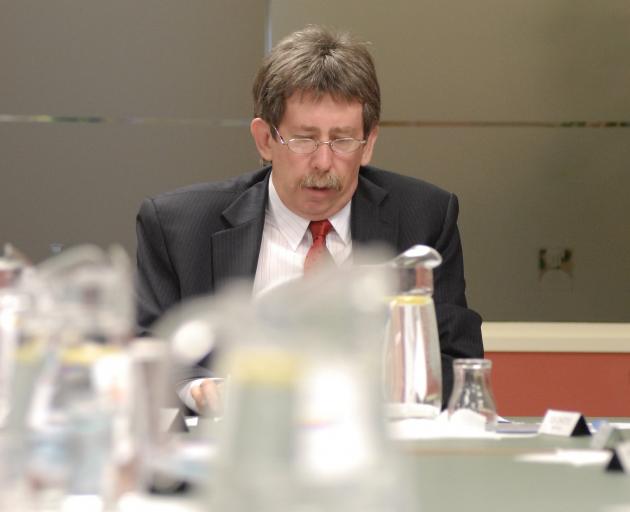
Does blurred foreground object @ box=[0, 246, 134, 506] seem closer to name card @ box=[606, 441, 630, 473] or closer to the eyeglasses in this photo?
name card @ box=[606, 441, 630, 473]

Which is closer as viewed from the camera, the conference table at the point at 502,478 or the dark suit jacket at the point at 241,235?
the conference table at the point at 502,478

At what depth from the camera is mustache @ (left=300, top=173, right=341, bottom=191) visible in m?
2.50

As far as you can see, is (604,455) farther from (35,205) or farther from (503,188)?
(35,205)

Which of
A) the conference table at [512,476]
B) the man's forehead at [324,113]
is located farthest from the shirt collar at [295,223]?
the conference table at [512,476]

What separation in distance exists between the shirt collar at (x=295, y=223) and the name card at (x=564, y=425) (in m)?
0.95

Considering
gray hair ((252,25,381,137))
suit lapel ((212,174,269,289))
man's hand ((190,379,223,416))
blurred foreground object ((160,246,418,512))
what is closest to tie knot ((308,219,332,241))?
suit lapel ((212,174,269,289))

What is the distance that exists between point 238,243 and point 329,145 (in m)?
0.30

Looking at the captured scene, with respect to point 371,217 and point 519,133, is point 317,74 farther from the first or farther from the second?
point 519,133

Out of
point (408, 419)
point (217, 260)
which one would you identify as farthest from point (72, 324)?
point (217, 260)

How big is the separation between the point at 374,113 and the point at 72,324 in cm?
161

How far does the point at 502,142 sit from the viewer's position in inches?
150

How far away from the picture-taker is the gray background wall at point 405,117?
3756 mm

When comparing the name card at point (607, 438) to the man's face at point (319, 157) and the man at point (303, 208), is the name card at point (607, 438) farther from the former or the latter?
the man's face at point (319, 157)

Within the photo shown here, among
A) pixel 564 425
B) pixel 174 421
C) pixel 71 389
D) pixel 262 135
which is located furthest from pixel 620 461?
pixel 262 135
